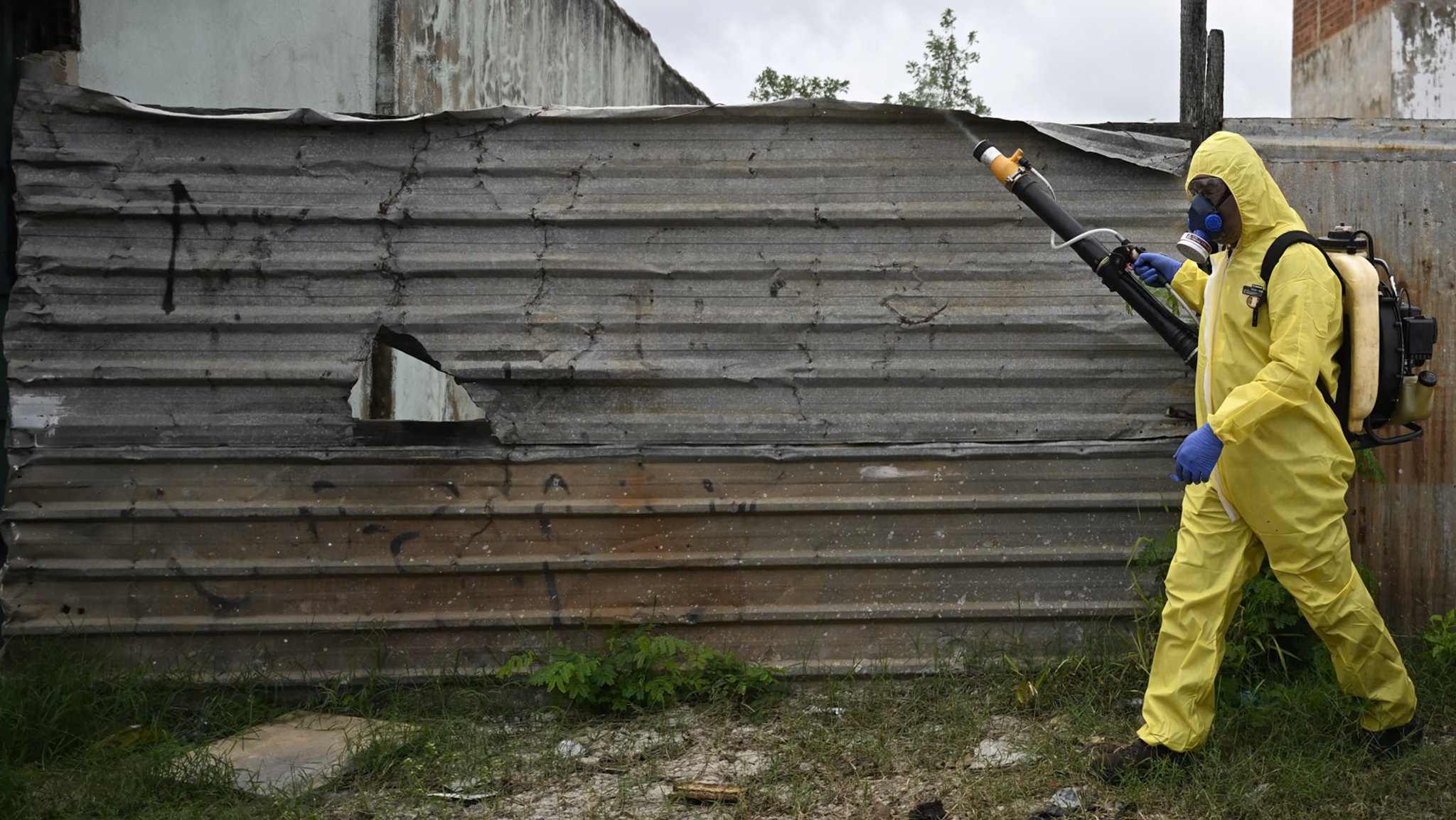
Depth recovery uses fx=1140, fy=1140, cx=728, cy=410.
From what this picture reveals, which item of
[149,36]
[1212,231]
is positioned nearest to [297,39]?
[149,36]

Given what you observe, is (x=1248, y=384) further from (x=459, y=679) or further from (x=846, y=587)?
(x=459, y=679)

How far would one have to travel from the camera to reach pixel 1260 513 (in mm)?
3535

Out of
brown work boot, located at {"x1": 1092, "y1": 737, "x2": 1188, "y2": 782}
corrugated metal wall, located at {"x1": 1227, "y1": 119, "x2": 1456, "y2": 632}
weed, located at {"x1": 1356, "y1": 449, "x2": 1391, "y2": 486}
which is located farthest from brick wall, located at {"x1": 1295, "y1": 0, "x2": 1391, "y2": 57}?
brown work boot, located at {"x1": 1092, "y1": 737, "x2": 1188, "y2": 782}

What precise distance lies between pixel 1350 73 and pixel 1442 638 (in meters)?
11.4

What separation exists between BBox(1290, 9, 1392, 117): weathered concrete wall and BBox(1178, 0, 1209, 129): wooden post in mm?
8448

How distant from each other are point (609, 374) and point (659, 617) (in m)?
0.97

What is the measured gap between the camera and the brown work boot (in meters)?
3.54

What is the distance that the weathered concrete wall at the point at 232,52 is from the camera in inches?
185

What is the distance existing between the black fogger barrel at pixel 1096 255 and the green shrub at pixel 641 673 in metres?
1.92

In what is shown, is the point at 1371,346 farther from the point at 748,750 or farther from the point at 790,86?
the point at 790,86

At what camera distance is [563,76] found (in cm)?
975

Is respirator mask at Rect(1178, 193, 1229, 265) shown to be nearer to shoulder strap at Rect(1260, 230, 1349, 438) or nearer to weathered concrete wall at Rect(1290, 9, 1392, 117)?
shoulder strap at Rect(1260, 230, 1349, 438)

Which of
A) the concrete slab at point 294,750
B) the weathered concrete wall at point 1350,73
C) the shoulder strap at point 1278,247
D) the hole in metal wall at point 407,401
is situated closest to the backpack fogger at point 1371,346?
the shoulder strap at point 1278,247

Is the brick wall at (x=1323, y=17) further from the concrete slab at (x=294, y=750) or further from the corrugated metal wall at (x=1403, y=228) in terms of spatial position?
the concrete slab at (x=294, y=750)
